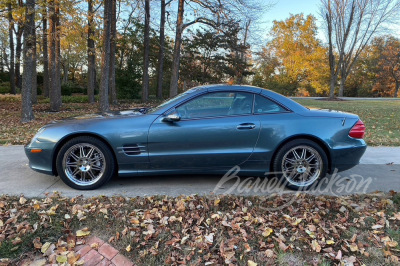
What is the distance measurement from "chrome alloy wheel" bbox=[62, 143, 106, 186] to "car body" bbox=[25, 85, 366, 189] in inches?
0.5

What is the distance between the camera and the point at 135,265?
7.76 ft

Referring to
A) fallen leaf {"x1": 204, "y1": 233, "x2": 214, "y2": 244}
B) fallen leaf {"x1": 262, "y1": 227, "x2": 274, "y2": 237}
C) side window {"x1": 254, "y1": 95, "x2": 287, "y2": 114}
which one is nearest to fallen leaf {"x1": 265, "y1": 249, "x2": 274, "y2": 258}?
fallen leaf {"x1": 262, "y1": 227, "x2": 274, "y2": 237}

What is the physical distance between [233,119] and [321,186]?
159 centimetres

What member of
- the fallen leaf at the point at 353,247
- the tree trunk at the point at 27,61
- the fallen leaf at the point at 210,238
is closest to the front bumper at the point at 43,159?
the fallen leaf at the point at 210,238

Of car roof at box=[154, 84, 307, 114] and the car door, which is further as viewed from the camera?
car roof at box=[154, 84, 307, 114]

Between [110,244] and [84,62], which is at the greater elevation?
[84,62]

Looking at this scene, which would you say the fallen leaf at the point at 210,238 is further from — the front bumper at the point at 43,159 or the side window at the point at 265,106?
the front bumper at the point at 43,159

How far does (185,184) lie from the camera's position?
395 cm

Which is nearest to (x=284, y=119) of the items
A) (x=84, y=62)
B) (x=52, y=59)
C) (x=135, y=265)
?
(x=135, y=265)

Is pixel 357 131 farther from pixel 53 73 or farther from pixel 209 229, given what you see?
pixel 53 73

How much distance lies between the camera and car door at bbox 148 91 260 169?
11.9ft

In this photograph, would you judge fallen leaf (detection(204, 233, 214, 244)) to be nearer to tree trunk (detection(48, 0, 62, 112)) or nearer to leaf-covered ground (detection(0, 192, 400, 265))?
leaf-covered ground (detection(0, 192, 400, 265))

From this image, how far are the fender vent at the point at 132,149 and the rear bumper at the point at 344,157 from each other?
8.41 ft

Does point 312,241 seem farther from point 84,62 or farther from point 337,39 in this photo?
point 84,62
